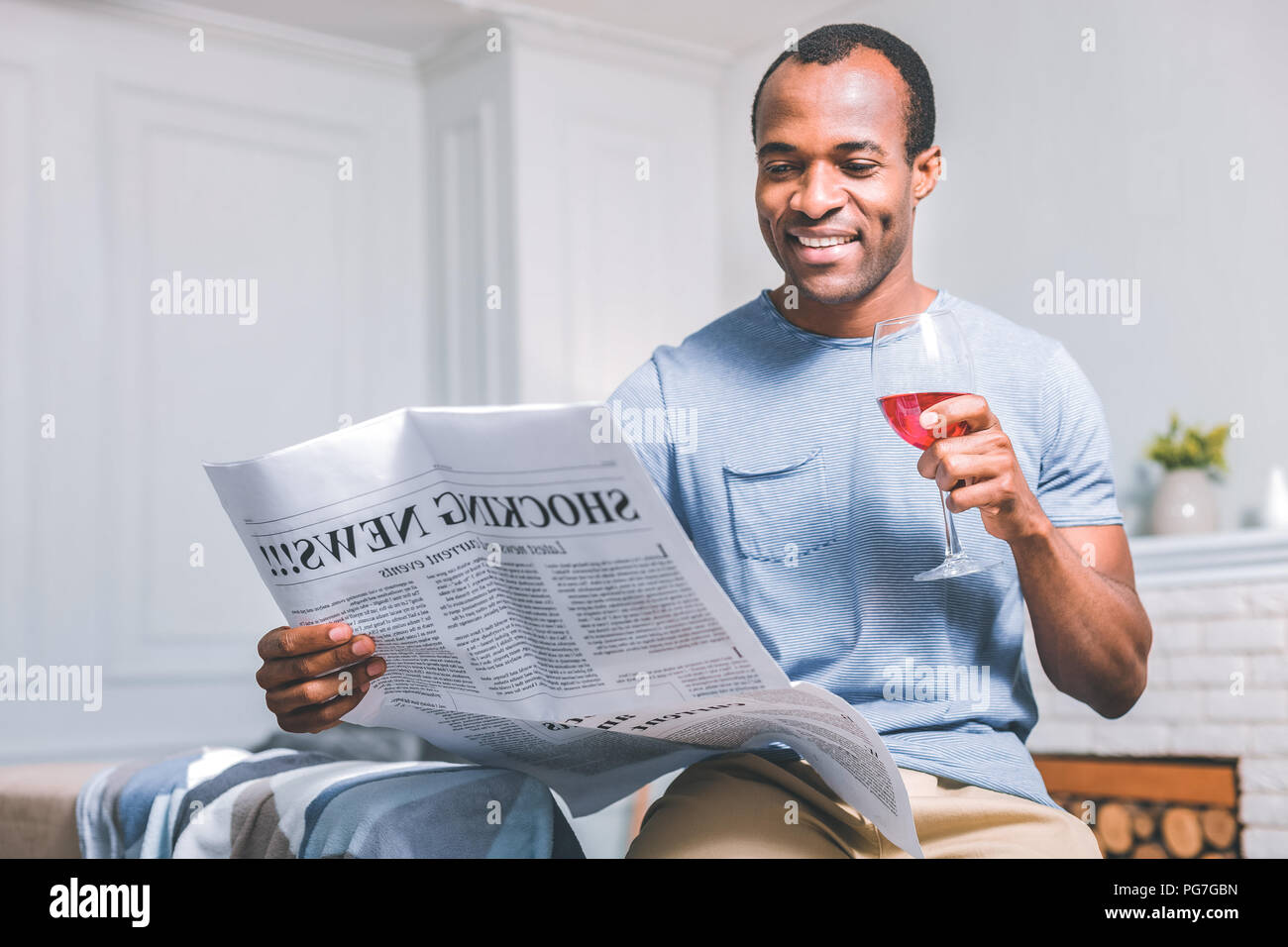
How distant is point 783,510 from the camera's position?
3.47 feet

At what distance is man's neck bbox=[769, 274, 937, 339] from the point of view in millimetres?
1133

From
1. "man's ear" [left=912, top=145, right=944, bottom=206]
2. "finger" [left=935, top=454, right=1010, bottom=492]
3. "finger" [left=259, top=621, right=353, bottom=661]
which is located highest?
"man's ear" [left=912, top=145, right=944, bottom=206]

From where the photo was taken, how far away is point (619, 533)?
703mm

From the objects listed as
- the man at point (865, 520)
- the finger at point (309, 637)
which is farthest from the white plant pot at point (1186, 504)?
the finger at point (309, 637)

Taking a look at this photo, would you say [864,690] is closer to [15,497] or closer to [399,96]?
[15,497]

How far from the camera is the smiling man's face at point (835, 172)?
1.06m

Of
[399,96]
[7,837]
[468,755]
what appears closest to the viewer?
[468,755]

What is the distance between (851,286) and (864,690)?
345mm

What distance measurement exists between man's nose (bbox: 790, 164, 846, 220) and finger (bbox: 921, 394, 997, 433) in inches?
10.5

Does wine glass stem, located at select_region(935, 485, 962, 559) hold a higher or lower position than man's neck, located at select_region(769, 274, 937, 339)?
lower

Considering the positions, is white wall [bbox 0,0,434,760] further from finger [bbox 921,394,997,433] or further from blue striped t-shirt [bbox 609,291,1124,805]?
finger [bbox 921,394,997,433]

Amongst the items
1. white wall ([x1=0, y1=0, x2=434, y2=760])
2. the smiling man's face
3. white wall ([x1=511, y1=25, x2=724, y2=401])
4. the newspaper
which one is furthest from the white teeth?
white wall ([x1=0, y1=0, x2=434, y2=760])

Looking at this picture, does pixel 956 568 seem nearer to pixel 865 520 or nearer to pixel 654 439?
pixel 865 520

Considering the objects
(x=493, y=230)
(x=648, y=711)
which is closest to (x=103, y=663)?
(x=493, y=230)
